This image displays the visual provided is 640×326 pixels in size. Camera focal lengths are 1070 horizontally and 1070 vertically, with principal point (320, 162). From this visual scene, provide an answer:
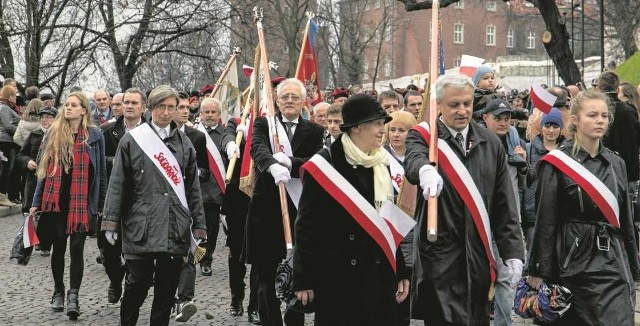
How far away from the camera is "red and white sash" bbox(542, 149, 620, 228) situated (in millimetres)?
6320

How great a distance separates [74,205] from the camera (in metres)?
9.61

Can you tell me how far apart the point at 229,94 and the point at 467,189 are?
26.2 feet

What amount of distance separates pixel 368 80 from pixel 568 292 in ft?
277

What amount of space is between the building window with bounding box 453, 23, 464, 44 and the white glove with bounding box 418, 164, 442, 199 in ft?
283

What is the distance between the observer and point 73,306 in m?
9.35

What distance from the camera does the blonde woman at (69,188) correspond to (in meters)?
9.61

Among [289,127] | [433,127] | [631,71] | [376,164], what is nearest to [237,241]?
[289,127]

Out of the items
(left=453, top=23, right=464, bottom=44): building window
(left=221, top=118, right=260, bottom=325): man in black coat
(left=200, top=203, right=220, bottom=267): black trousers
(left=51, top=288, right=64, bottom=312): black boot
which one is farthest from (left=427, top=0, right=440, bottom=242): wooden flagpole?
(left=453, top=23, right=464, bottom=44): building window

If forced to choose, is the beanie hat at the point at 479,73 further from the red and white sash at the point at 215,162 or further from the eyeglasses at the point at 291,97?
the red and white sash at the point at 215,162

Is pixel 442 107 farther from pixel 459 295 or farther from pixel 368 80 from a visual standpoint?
pixel 368 80

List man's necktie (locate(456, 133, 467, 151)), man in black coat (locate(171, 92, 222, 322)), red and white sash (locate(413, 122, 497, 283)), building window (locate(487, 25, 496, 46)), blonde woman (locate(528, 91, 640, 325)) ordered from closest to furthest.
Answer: red and white sash (locate(413, 122, 497, 283)) < man's necktie (locate(456, 133, 467, 151)) < blonde woman (locate(528, 91, 640, 325)) < man in black coat (locate(171, 92, 222, 322)) < building window (locate(487, 25, 496, 46))

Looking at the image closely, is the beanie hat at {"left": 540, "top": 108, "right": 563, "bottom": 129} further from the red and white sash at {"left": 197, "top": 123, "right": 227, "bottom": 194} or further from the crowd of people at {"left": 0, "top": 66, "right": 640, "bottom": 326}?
the red and white sash at {"left": 197, "top": 123, "right": 227, "bottom": 194}

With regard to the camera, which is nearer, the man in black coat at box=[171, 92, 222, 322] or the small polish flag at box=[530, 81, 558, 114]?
the man in black coat at box=[171, 92, 222, 322]

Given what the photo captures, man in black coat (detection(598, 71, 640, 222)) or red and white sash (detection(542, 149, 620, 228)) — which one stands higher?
man in black coat (detection(598, 71, 640, 222))
